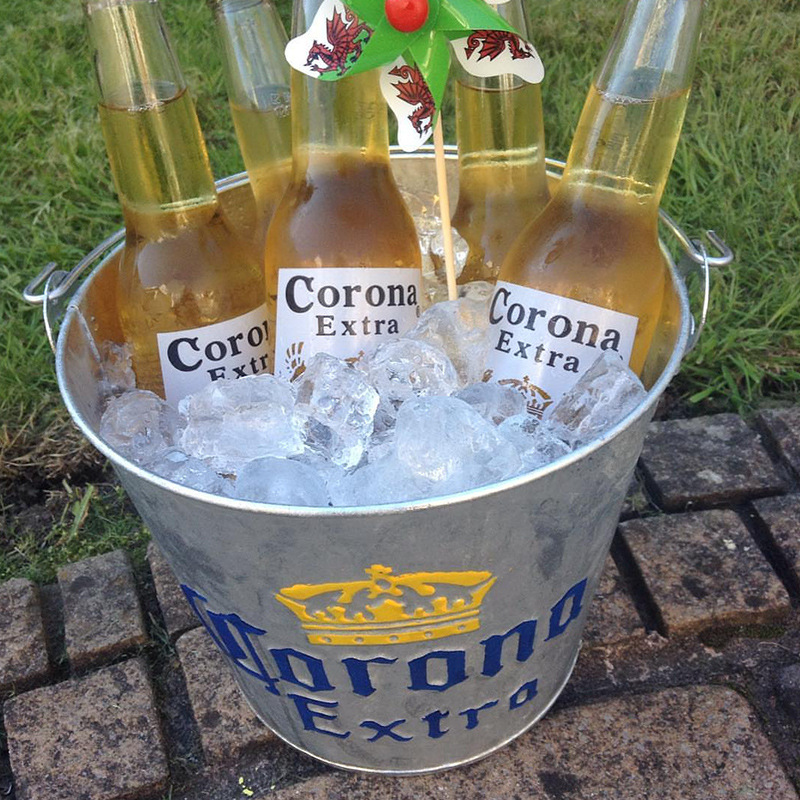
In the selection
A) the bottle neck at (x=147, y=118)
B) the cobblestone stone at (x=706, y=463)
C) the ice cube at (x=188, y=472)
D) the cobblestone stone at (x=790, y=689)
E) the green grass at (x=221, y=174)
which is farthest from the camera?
the green grass at (x=221, y=174)

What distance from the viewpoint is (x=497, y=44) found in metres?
0.87

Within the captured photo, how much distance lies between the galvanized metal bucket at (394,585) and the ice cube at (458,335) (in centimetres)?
20

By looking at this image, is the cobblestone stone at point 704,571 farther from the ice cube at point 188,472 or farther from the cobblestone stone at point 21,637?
the cobblestone stone at point 21,637

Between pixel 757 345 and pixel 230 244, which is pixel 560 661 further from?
pixel 757 345

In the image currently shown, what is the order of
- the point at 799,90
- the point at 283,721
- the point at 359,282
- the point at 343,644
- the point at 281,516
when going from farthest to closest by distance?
the point at 799,90 → the point at 283,721 → the point at 359,282 → the point at 343,644 → the point at 281,516

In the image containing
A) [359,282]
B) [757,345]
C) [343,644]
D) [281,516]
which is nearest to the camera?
[281,516]

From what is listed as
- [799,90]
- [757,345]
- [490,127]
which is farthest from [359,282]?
[799,90]

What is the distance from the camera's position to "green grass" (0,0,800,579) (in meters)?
1.52

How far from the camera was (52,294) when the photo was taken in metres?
0.93

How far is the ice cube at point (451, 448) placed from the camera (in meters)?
0.73

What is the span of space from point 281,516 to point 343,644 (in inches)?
8.5

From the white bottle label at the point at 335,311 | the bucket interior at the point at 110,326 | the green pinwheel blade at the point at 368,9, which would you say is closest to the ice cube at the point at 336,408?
the white bottle label at the point at 335,311

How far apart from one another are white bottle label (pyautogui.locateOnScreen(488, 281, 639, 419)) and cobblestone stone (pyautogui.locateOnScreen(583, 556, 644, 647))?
18.0 inches

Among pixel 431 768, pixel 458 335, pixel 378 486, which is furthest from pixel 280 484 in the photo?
pixel 431 768
